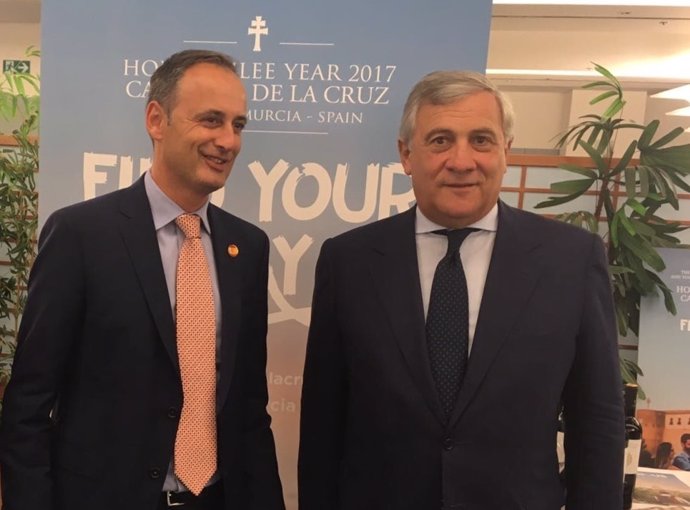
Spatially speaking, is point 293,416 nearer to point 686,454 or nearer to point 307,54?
point 307,54

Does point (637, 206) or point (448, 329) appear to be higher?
point (637, 206)

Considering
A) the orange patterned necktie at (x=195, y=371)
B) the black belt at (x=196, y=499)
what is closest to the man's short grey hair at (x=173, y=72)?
the orange patterned necktie at (x=195, y=371)

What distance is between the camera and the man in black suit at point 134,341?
138cm

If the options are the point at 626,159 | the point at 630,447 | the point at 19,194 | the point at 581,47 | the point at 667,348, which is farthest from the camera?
the point at 581,47

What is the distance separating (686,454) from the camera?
3.20m

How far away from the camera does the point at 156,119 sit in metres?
1.52

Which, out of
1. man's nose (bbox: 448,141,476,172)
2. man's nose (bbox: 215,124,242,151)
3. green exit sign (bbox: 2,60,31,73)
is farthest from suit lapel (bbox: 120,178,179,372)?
green exit sign (bbox: 2,60,31,73)

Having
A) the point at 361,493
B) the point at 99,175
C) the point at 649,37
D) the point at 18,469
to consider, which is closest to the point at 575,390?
the point at 361,493

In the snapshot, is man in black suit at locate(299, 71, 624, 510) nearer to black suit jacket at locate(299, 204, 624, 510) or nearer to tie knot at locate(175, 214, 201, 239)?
black suit jacket at locate(299, 204, 624, 510)

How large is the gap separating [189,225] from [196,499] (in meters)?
0.65

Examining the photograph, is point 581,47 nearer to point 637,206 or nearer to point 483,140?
point 637,206

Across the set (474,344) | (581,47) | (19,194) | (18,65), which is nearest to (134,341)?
(474,344)

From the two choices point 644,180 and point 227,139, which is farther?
point 644,180

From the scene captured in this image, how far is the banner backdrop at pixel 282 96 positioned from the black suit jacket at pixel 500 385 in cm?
63
